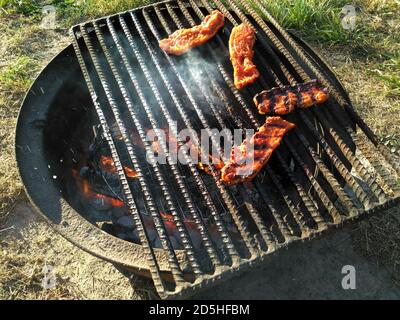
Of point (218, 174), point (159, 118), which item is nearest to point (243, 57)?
point (159, 118)

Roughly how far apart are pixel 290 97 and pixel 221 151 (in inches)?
26.6

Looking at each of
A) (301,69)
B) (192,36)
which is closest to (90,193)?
(192,36)

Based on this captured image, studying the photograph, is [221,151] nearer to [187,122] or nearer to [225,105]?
[187,122]

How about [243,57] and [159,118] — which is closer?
[243,57]

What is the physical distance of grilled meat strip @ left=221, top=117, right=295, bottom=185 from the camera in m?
2.67

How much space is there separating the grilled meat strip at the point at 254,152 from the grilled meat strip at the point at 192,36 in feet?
3.27

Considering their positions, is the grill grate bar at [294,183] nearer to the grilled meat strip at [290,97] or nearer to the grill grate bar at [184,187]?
the grilled meat strip at [290,97]

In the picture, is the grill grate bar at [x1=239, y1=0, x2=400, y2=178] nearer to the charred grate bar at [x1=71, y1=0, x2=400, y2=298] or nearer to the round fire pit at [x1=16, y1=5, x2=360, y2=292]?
the charred grate bar at [x1=71, y1=0, x2=400, y2=298]

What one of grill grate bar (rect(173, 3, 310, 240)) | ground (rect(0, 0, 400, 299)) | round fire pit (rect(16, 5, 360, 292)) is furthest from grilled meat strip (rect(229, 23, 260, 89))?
ground (rect(0, 0, 400, 299))

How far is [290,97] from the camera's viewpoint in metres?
2.98

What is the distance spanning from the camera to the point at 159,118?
3.53 meters

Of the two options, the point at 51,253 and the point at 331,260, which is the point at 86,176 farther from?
the point at 331,260

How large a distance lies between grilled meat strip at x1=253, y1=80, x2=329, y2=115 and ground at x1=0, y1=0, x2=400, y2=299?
129 cm

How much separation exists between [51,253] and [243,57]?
89.7 inches
